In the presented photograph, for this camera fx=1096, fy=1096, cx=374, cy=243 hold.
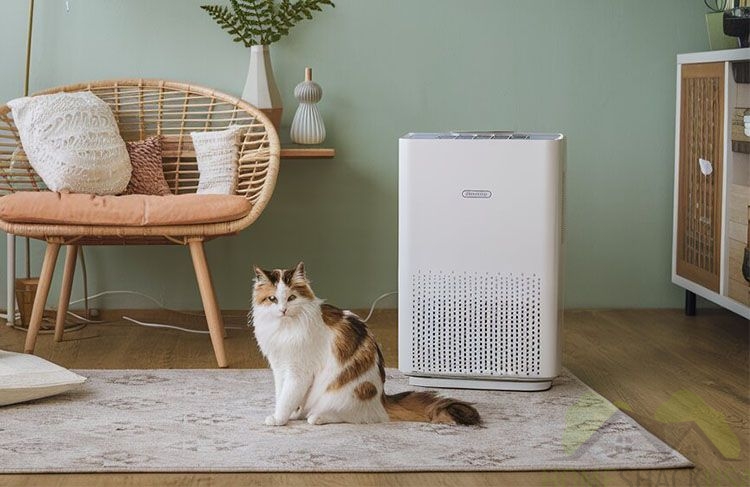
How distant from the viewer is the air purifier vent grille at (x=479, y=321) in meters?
2.73

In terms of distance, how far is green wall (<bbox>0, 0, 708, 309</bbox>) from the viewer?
3.81 m

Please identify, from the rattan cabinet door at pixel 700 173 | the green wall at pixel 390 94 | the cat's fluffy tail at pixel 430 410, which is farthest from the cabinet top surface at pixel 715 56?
the cat's fluffy tail at pixel 430 410

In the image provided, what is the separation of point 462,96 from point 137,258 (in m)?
1.29

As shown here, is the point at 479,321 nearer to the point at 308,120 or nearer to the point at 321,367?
the point at 321,367

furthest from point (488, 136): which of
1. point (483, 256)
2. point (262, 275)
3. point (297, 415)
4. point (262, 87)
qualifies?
point (262, 87)

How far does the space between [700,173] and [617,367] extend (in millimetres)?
869

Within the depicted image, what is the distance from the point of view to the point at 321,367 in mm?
2381

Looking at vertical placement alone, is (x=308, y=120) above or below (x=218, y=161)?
above

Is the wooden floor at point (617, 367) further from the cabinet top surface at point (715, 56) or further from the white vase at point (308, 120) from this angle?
the cabinet top surface at point (715, 56)

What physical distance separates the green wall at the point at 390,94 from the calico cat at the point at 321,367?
1481mm

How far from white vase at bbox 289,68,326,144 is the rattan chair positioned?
0.42 feet

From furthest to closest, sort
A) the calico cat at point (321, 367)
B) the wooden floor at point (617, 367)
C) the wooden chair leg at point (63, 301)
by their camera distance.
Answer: the wooden chair leg at point (63, 301) → the calico cat at point (321, 367) → the wooden floor at point (617, 367)

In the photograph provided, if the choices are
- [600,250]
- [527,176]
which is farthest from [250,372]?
[600,250]

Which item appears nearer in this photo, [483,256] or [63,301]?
[483,256]
